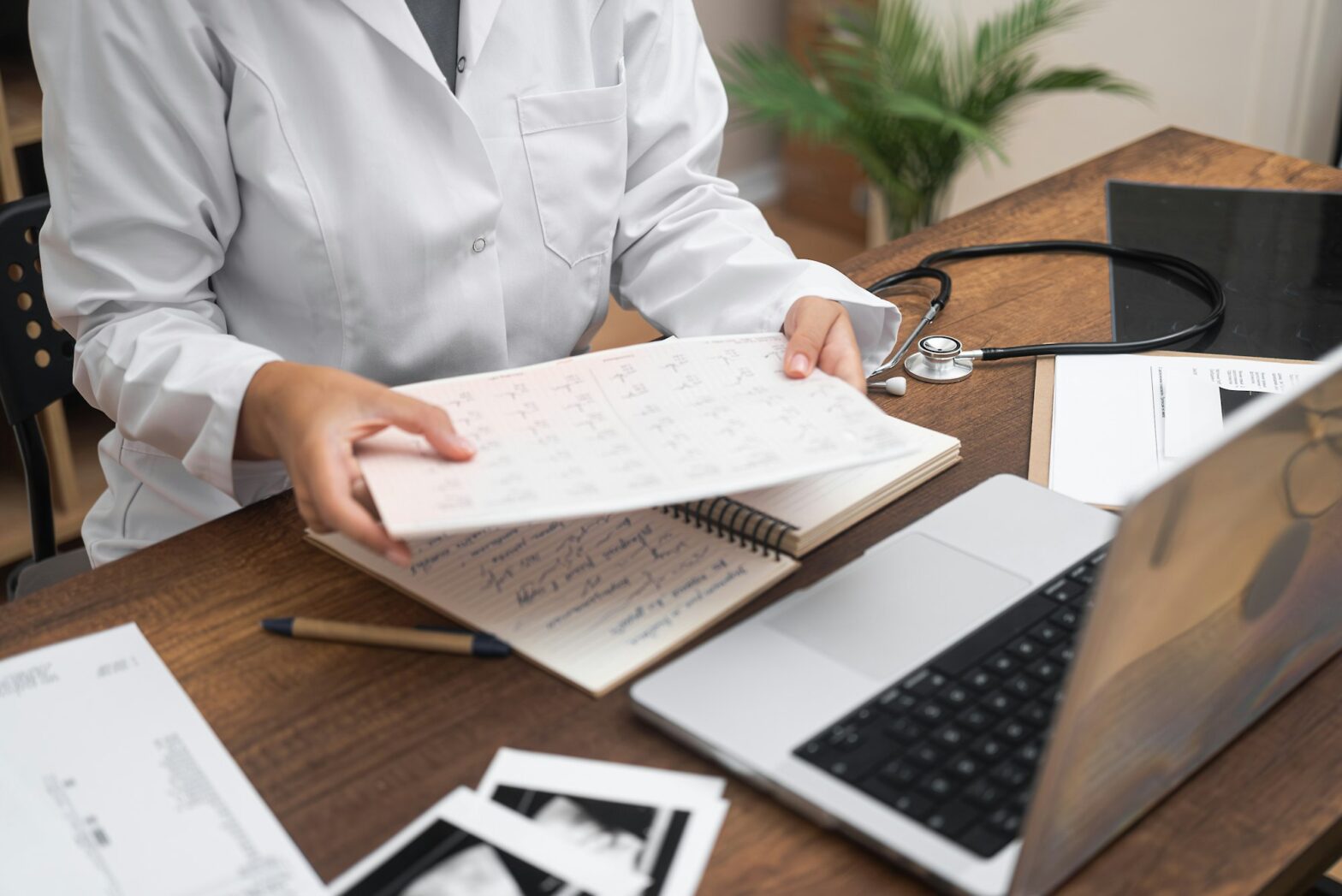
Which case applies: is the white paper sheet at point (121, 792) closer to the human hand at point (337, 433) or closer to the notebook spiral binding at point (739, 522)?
the human hand at point (337, 433)

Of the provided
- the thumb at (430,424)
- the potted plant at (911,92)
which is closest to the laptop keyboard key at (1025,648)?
the thumb at (430,424)

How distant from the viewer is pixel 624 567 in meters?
0.81

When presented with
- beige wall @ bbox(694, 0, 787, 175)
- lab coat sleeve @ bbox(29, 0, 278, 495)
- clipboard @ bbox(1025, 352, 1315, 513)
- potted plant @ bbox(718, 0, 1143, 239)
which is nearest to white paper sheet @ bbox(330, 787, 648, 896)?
lab coat sleeve @ bbox(29, 0, 278, 495)

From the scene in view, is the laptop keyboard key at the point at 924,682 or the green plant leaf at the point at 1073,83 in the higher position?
the laptop keyboard key at the point at 924,682

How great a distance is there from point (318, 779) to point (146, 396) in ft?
1.18

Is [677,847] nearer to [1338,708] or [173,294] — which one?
[1338,708]

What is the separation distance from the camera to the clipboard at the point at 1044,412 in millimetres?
917

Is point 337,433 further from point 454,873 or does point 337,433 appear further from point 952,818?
point 952,818

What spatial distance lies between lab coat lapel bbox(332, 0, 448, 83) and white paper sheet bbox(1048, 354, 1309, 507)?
56 centimetres

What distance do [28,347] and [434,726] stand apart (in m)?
0.74

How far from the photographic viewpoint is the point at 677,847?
0.61m

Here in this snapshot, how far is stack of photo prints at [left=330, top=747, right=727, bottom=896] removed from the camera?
59cm

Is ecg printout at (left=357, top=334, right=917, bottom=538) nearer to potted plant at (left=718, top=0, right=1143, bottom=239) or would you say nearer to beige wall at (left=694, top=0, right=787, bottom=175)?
potted plant at (left=718, top=0, right=1143, bottom=239)

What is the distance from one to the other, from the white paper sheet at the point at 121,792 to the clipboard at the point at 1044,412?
0.57 m
